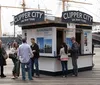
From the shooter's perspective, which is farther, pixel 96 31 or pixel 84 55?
pixel 96 31

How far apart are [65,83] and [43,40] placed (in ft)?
11.9

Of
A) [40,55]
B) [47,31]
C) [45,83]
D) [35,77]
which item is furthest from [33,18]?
[45,83]

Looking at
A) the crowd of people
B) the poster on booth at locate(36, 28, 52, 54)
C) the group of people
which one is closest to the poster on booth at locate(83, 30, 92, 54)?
the crowd of people

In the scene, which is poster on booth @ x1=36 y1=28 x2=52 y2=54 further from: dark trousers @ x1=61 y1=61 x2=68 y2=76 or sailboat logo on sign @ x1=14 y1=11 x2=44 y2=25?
dark trousers @ x1=61 y1=61 x2=68 y2=76

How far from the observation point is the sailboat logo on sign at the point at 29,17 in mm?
13387

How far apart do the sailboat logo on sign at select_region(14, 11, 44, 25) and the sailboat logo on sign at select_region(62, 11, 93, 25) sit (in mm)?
1135

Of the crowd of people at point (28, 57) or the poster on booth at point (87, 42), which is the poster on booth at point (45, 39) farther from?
the poster on booth at point (87, 42)

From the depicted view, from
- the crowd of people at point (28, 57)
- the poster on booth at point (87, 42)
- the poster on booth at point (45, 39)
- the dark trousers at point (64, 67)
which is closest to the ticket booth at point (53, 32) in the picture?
the poster on booth at point (45, 39)

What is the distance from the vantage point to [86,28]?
15828 millimetres

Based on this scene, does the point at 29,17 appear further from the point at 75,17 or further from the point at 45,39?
the point at 75,17

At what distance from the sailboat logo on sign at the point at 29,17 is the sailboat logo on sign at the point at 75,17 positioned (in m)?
1.13

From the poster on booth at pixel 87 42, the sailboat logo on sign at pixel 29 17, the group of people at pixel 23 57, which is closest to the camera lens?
the group of people at pixel 23 57

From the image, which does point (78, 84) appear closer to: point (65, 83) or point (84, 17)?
point (65, 83)

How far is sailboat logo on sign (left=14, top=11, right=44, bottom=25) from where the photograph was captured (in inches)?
527
